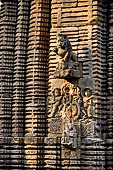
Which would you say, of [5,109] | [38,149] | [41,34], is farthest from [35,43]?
[38,149]

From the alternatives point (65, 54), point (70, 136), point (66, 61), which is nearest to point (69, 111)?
point (70, 136)

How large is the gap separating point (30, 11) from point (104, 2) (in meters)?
3.06

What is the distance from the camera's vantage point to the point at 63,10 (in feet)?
51.4

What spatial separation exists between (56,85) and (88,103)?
1406 mm

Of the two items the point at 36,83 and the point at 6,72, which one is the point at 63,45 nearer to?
the point at 36,83

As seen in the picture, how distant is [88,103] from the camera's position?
14.6m

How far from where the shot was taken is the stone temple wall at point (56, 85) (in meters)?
14.4

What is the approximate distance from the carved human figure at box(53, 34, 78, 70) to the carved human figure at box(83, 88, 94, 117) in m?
1.09

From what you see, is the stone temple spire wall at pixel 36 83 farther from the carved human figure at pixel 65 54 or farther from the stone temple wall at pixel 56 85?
the carved human figure at pixel 65 54

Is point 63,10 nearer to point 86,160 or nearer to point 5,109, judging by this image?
point 5,109

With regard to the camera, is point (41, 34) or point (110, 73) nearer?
point (110, 73)

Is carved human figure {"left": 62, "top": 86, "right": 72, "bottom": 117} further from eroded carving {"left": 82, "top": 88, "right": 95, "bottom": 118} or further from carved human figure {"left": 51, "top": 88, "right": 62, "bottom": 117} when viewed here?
eroded carving {"left": 82, "top": 88, "right": 95, "bottom": 118}

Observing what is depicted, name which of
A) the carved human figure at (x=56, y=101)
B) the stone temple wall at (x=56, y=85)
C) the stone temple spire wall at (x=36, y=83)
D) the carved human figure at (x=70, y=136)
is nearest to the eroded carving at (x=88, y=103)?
the stone temple wall at (x=56, y=85)

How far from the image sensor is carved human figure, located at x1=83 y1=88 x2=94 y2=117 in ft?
47.5
